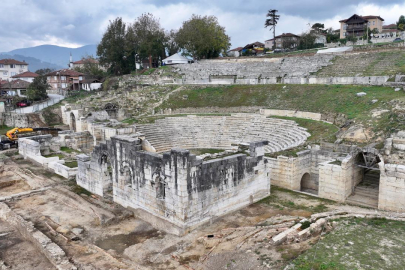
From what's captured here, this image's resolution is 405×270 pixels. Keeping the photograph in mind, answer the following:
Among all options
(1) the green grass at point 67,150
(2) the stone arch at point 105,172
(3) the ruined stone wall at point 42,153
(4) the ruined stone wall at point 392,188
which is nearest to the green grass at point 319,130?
(4) the ruined stone wall at point 392,188

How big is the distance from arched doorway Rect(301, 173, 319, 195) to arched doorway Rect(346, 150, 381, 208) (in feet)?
8.07

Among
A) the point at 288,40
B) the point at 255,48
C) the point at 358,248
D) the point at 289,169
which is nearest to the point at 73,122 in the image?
the point at 289,169

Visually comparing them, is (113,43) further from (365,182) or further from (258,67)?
(365,182)

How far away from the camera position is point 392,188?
14.6 metres

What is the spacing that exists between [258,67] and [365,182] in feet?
99.1

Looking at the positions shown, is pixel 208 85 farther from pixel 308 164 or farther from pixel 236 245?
pixel 236 245

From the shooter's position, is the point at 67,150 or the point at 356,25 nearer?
the point at 67,150

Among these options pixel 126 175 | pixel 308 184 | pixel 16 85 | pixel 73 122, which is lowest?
pixel 308 184

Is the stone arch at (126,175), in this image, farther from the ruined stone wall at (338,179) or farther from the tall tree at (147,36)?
the tall tree at (147,36)

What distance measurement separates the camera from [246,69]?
4594cm

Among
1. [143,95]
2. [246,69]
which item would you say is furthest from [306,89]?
[143,95]

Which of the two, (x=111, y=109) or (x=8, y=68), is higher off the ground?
(x=8, y=68)

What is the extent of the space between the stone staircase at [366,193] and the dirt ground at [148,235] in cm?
135

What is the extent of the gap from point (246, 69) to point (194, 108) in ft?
47.3
